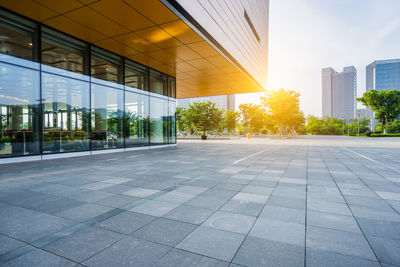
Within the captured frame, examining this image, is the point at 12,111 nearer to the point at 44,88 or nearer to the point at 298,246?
the point at 44,88

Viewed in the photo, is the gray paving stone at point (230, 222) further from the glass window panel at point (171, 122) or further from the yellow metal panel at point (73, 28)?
the glass window panel at point (171, 122)

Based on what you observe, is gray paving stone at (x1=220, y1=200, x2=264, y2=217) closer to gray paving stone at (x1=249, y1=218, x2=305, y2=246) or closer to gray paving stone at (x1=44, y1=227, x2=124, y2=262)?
gray paving stone at (x1=249, y1=218, x2=305, y2=246)

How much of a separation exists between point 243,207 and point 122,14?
9.00 m

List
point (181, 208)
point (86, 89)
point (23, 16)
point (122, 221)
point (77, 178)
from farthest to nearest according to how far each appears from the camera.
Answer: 1. point (86, 89)
2. point (23, 16)
3. point (77, 178)
4. point (181, 208)
5. point (122, 221)

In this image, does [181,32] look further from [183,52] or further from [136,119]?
[136,119]

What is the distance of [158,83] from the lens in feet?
61.0

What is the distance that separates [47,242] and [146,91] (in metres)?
15.4

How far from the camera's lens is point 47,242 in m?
2.77

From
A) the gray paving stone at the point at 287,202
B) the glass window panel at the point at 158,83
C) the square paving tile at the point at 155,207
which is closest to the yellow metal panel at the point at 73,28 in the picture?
the glass window panel at the point at 158,83

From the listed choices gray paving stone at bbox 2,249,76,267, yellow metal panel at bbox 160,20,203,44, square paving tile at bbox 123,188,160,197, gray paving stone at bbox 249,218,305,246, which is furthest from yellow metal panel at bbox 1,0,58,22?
gray paving stone at bbox 249,218,305,246

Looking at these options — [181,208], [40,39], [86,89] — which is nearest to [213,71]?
[86,89]

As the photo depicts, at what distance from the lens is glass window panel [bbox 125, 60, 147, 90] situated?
15.5 meters

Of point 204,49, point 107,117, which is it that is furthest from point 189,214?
point 107,117

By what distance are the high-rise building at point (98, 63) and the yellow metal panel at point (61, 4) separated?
0.04 meters
